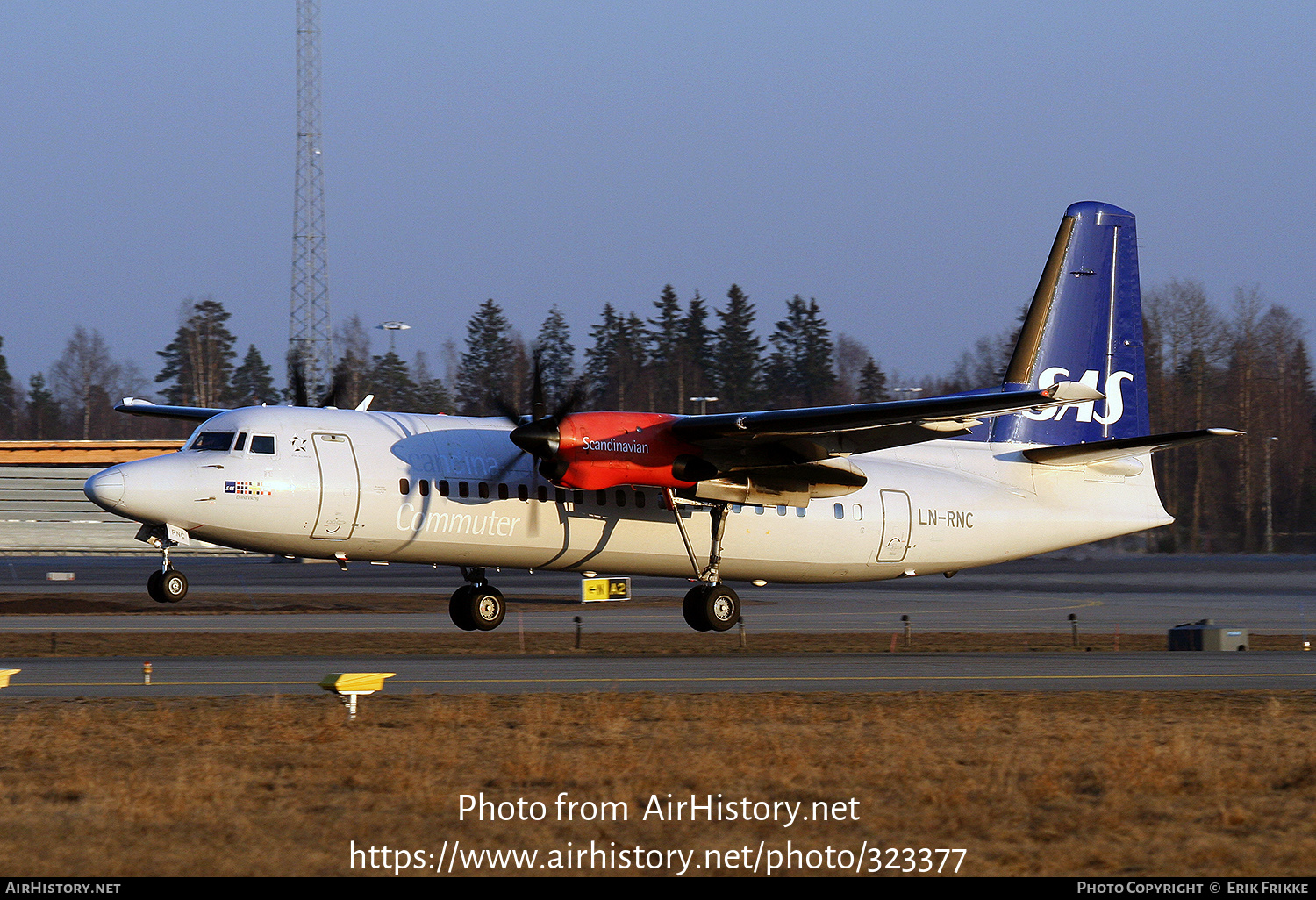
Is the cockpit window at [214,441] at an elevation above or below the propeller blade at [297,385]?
below

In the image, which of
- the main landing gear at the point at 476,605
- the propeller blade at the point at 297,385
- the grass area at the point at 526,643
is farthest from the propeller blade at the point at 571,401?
the grass area at the point at 526,643

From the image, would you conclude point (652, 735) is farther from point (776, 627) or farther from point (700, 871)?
point (776, 627)

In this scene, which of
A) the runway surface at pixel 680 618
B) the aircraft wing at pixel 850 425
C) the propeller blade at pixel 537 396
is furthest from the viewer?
the propeller blade at pixel 537 396

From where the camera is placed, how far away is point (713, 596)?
2497cm

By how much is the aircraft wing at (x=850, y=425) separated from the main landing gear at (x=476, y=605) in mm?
4887

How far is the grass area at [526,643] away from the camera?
31.4 metres

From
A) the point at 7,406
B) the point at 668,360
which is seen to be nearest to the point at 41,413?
the point at 7,406

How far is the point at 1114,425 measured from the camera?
29656mm

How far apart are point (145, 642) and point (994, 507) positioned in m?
20.5

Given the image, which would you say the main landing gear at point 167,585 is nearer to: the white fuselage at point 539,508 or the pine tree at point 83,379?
the white fuselage at point 539,508

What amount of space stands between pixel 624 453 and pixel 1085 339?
39.3 ft

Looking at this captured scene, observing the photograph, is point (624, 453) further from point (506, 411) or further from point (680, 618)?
point (680, 618)

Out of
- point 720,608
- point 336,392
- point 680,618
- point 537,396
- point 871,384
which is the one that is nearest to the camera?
point 537,396

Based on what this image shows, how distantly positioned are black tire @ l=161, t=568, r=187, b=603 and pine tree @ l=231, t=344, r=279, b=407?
365 feet
